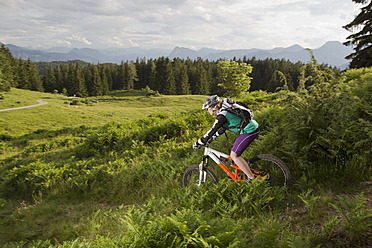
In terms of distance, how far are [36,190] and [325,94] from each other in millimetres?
11993

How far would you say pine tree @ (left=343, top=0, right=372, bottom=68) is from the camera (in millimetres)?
20031

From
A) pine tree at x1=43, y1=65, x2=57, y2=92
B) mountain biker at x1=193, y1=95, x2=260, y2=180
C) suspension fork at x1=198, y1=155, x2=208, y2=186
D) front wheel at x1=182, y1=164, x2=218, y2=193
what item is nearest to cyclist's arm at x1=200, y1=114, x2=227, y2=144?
mountain biker at x1=193, y1=95, x2=260, y2=180

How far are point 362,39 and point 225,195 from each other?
26396 mm

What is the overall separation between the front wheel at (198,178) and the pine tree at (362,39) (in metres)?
23.5

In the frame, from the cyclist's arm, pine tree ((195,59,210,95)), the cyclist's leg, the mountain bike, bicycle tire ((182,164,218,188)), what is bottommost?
bicycle tire ((182,164,218,188))

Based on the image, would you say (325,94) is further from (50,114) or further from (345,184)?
(50,114)

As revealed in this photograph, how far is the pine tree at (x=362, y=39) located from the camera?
65.7 feet

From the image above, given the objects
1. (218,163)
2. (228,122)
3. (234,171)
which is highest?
(228,122)

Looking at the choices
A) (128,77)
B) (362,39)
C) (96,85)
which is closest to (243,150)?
(362,39)

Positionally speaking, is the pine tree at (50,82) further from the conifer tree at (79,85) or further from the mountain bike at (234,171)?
the mountain bike at (234,171)

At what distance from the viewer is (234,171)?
516 centimetres

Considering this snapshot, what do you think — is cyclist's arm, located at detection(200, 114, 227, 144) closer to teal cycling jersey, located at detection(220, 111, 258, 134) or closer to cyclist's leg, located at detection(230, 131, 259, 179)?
teal cycling jersey, located at detection(220, 111, 258, 134)

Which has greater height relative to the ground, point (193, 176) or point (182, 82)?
point (182, 82)

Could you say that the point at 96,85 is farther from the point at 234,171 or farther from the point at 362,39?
the point at 234,171
